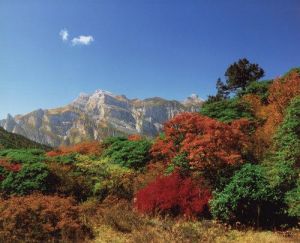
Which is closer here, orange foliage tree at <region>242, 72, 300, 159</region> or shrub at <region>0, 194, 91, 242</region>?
shrub at <region>0, 194, 91, 242</region>

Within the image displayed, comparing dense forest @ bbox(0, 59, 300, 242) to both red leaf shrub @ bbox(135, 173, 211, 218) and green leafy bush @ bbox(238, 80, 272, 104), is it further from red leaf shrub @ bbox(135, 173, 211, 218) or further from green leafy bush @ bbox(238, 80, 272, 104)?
green leafy bush @ bbox(238, 80, 272, 104)

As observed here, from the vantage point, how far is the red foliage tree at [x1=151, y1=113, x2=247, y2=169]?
20.7 m

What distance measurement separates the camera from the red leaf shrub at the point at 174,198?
18.3 metres

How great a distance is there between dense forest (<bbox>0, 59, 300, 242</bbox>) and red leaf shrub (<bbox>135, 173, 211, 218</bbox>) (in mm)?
49

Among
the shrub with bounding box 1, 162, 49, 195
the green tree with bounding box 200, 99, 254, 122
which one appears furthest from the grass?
the green tree with bounding box 200, 99, 254, 122

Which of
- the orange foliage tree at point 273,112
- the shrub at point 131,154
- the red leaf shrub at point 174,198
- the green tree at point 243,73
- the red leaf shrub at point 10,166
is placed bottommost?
the red leaf shrub at point 174,198

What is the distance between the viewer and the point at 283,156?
706 inches

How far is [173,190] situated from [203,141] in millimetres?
3537

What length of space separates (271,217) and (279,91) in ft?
47.6

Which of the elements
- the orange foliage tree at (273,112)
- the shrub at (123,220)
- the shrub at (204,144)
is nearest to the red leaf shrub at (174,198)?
the shrub at (123,220)

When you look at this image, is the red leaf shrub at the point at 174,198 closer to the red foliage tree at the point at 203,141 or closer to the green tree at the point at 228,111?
the red foliage tree at the point at 203,141

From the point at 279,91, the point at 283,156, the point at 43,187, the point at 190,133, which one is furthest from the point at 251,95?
the point at 43,187

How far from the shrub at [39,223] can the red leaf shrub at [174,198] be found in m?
3.81

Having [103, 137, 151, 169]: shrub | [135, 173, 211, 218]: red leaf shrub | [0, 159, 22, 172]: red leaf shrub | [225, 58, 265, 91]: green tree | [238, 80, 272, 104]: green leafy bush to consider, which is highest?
[225, 58, 265, 91]: green tree
